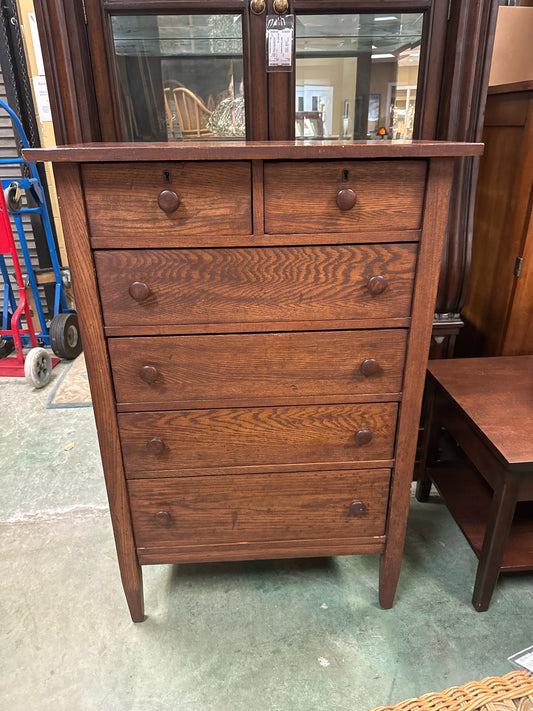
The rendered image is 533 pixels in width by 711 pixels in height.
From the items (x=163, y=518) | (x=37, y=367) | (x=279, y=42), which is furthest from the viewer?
(x=37, y=367)

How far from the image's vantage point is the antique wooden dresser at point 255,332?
1.03 metres

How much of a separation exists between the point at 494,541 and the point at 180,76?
1679mm

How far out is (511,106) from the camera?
1.67 m

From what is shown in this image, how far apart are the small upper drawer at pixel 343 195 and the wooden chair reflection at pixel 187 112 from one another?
2.37 ft

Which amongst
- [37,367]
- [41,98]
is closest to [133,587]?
[37,367]

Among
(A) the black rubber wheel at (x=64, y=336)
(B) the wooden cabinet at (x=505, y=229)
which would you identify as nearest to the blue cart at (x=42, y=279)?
(A) the black rubber wheel at (x=64, y=336)

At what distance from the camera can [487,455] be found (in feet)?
4.60

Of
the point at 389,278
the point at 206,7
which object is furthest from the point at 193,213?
the point at 206,7

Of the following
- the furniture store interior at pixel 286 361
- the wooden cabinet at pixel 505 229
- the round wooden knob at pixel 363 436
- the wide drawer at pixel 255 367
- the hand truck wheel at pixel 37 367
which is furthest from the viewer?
the hand truck wheel at pixel 37 367

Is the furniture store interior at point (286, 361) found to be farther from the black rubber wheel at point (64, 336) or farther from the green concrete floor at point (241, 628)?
the black rubber wheel at point (64, 336)

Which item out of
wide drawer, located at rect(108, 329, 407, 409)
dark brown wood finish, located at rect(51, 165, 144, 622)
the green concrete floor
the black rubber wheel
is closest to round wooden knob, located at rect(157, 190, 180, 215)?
dark brown wood finish, located at rect(51, 165, 144, 622)

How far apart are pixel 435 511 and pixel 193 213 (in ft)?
4.88

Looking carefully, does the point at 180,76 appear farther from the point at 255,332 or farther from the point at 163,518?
the point at 163,518

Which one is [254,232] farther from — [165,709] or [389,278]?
[165,709]
